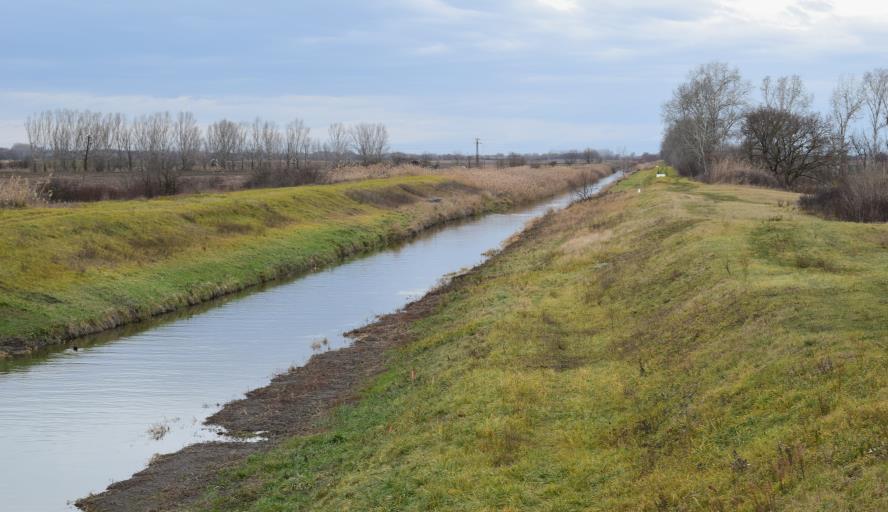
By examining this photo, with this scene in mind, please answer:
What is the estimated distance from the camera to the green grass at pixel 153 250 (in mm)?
23781

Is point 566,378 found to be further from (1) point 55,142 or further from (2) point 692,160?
(1) point 55,142

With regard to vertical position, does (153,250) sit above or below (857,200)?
below

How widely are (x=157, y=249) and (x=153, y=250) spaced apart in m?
0.32

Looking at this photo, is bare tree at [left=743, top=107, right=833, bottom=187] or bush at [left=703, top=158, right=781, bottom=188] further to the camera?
bare tree at [left=743, top=107, right=833, bottom=187]

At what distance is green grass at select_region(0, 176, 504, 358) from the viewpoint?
23781 mm

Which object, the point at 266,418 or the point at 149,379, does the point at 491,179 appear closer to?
the point at 149,379

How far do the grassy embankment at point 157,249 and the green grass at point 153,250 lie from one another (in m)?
0.04

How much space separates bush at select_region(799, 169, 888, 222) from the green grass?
20.3m

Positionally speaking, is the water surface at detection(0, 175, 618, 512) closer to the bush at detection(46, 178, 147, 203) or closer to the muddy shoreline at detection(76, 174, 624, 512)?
the muddy shoreline at detection(76, 174, 624, 512)

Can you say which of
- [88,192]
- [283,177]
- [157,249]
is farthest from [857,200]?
[283,177]

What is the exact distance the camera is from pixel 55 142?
102m

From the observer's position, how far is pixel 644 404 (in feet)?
37.7

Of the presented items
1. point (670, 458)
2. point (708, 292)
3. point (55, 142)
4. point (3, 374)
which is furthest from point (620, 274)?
point (55, 142)

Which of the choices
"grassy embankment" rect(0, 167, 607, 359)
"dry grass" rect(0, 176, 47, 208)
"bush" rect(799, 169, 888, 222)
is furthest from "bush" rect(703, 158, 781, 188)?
"dry grass" rect(0, 176, 47, 208)
